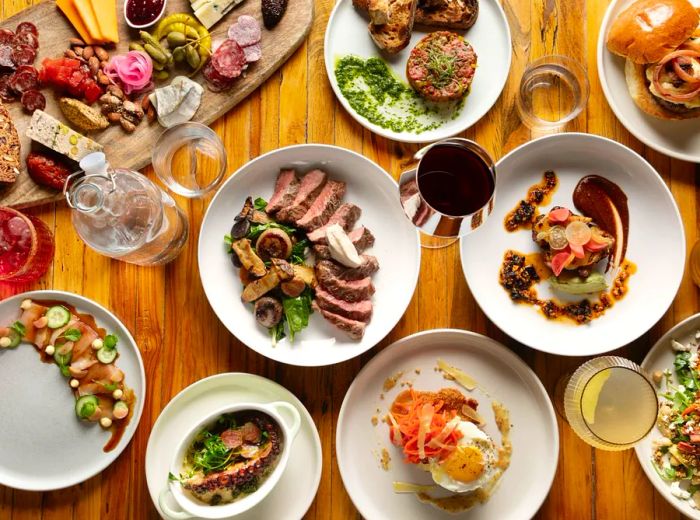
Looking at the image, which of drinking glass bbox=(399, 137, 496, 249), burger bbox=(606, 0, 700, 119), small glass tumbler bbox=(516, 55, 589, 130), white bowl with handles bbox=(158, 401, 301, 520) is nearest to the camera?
drinking glass bbox=(399, 137, 496, 249)

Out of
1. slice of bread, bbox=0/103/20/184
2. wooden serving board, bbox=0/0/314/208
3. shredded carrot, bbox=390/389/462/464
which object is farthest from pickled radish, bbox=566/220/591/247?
slice of bread, bbox=0/103/20/184

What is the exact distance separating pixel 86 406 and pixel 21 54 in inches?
54.9

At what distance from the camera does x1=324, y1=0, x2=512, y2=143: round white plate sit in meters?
2.54

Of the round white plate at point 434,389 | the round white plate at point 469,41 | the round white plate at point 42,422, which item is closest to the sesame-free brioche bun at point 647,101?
the round white plate at point 469,41

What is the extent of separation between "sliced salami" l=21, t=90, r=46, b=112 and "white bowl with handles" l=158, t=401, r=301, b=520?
54.7 inches

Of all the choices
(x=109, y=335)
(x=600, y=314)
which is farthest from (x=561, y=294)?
(x=109, y=335)

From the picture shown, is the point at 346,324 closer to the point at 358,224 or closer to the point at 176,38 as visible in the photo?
the point at 358,224

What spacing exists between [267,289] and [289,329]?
0.18 metres

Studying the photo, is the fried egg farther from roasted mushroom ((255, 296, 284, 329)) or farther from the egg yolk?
roasted mushroom ((255, 296, 284, 329))

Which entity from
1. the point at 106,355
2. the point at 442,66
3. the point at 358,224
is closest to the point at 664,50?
the point at 442,66

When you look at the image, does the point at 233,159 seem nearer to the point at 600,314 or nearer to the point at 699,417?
the point at 600,314

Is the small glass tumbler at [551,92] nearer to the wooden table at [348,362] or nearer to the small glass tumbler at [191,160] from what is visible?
the wooden table at [348,362]

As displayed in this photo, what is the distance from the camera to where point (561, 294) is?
2521 mm

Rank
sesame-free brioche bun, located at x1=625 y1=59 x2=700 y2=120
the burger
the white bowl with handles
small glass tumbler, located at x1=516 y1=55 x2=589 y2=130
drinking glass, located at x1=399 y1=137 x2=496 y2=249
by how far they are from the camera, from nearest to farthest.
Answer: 1. drinking glass, located at x1=399 y1=137 x2=496 y2=249
2. the white bowl with handles
3. the burger
4. sesame-free brioche bun, located at x1=625 y1=59 x2=700 y2=120
5. small glass tumbler, located at x1=516 y1=55 x2=589 y2=130
